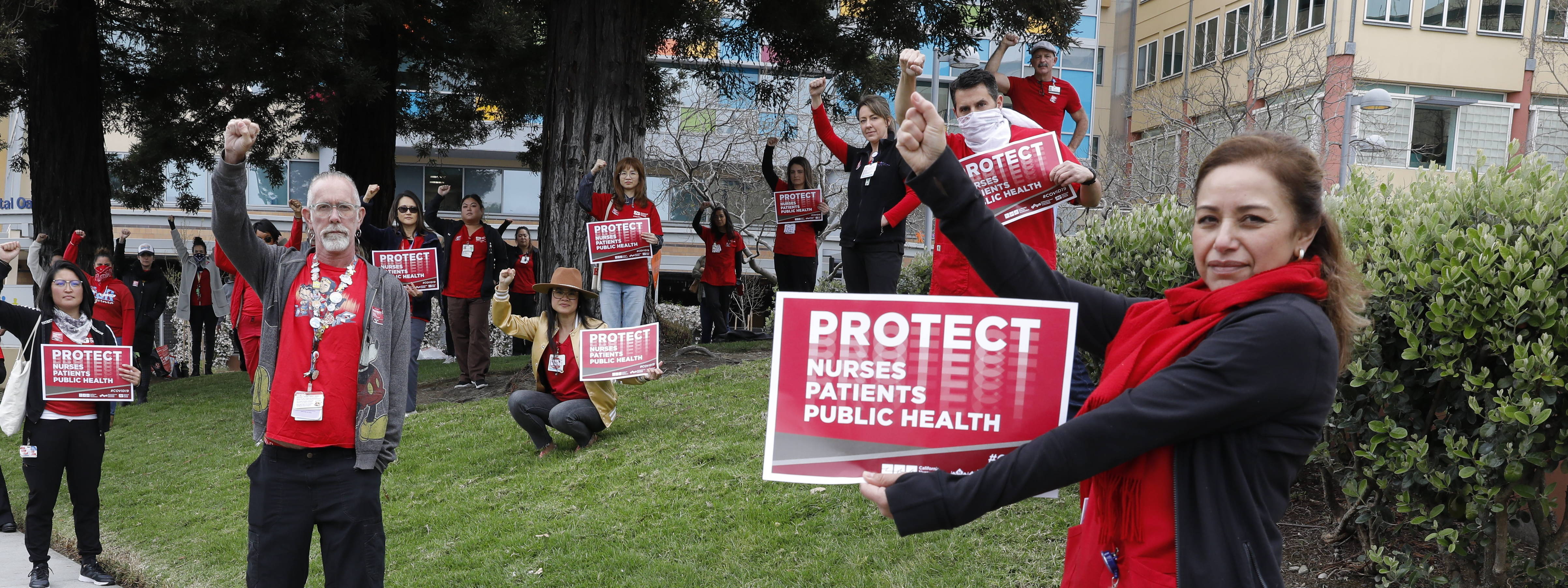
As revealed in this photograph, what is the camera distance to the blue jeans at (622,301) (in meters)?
9.59

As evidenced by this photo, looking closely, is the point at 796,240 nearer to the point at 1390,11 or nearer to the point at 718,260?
the point at 718,260

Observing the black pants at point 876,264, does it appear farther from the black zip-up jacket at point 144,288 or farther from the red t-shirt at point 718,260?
the black zip-up jacket at point 144,288

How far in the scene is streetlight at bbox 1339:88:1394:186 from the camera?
55.7 ft

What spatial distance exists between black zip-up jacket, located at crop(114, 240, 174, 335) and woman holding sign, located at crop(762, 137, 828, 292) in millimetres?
8901

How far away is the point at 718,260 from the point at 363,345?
10365 millimetres

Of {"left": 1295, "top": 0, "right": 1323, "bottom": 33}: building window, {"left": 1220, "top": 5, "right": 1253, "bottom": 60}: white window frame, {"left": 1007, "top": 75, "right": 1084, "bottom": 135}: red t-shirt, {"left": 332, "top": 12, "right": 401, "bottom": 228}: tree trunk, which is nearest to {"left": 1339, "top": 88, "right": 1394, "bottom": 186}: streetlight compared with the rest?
{"left": 1220, "top": 5, "right": 1253, "bottom": 60}: white window frame

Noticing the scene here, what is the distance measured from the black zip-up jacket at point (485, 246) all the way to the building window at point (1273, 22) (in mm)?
18451

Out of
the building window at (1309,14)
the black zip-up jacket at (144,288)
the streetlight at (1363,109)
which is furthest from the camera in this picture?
the building window at (1309,14)

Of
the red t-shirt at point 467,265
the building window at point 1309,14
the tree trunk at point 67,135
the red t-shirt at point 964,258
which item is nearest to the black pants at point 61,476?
the red t-shirt at point 467,265

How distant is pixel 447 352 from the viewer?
1659 cm

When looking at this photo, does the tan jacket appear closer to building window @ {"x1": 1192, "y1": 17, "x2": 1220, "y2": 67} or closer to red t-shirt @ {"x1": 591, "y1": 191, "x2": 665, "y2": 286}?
red t-shirt @ {"x1": 591, "y1": 191, "x2": 665, "y2": 286}

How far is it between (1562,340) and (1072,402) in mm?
1858

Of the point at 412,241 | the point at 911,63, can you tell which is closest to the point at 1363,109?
the point at 412,241

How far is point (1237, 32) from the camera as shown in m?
27.9
